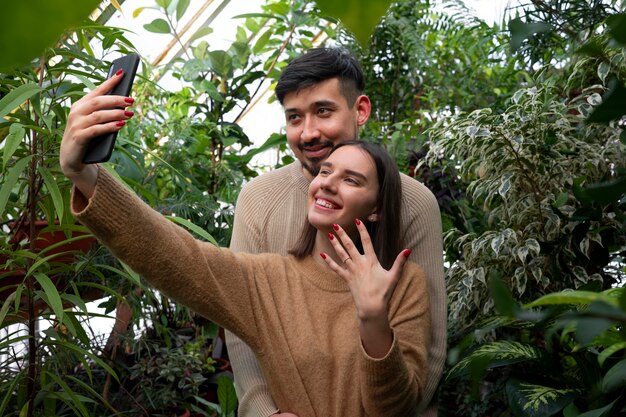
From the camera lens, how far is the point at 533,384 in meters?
2.36

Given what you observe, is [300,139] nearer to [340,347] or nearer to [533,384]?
[340,347]

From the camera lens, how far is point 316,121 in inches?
80.4

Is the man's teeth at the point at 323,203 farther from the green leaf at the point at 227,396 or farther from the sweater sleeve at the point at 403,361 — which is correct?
the green leaf at the point at 227,396

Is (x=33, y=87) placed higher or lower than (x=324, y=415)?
higher

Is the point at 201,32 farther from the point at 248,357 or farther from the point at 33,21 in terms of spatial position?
the point at 33,21

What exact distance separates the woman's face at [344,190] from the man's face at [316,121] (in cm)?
16

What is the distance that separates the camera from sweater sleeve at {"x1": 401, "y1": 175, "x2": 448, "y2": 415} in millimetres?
2062

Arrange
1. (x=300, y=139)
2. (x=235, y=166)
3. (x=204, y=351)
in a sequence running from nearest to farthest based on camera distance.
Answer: (x=300, y=139), (x=204, y=351), (x=235, y=166)

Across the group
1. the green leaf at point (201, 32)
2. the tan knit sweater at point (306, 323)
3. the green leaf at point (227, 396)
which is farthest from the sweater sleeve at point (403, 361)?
the green leaf at point (201, 32)

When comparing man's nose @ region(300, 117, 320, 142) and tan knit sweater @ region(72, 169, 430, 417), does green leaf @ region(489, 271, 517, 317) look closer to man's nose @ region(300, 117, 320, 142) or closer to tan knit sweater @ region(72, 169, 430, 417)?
tan knit sweater @ region(72, 169, 430, 417)

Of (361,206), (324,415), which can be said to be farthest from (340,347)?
(361,206)

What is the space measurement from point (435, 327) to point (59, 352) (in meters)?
0.96

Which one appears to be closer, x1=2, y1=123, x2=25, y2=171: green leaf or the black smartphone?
the black smartphone

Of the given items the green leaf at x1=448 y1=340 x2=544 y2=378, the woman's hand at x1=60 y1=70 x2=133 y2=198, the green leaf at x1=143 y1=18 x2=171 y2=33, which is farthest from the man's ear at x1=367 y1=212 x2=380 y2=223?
the green leaf at x1=143 y1=18 x2=171 y2=33
